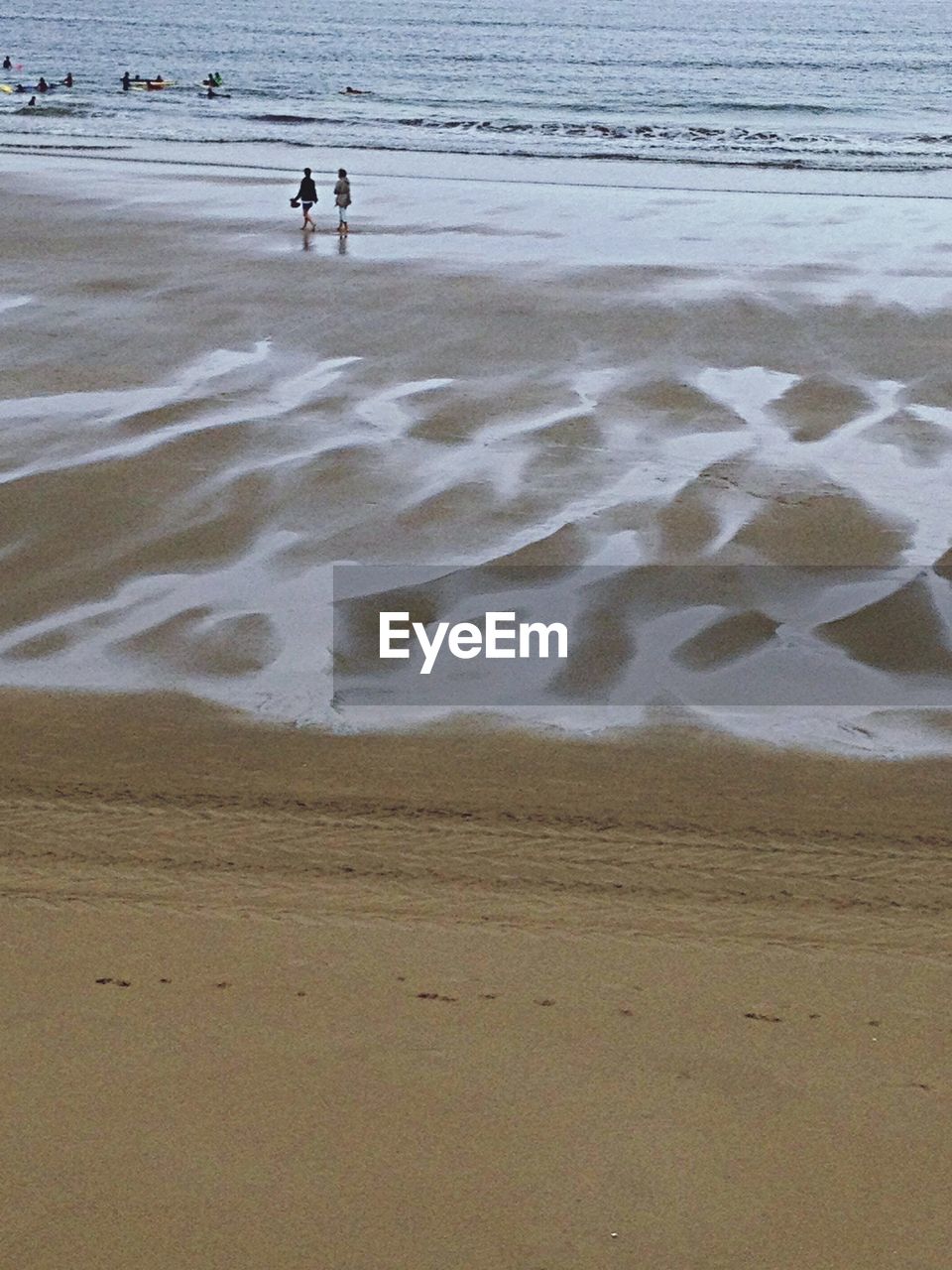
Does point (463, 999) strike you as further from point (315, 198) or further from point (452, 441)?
point (315, 198)

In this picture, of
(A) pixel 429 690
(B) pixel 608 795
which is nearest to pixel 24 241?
(A) pixel 429 690

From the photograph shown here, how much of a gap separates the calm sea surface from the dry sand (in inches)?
1184

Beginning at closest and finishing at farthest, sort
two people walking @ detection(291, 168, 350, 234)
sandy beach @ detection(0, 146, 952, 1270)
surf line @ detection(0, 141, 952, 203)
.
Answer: sandy beach @ detection(0, 146, 952, 1270)
two people walking @ detection(291, 168, 350, 234)
surf line @ detection(0, 141, 952, 203)

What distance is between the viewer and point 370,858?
21.6 feet

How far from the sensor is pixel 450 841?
6.78m

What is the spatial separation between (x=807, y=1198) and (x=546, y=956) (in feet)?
5.22
